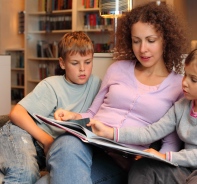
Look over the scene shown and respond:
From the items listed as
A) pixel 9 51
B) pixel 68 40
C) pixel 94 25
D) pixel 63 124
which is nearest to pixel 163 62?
pixel 68 40

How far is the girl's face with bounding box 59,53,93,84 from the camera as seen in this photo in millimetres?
1452

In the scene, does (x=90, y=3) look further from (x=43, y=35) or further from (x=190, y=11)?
(x=190, y=11)

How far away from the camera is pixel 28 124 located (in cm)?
Result: 136

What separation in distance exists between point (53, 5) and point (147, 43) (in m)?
4.06

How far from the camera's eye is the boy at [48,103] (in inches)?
50.1

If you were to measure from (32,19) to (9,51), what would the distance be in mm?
664

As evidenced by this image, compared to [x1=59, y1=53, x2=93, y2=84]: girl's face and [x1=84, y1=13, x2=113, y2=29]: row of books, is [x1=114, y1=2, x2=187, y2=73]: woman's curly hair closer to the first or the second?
[x1=59, y1=53, x2=93, y2=84]: girl's face

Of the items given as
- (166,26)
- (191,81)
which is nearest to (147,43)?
(166,26)

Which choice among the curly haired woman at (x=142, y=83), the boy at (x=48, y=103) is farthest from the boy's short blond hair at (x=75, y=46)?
the curly haired woman at (x=142, y=83)

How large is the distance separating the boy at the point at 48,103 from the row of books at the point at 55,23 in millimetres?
3568

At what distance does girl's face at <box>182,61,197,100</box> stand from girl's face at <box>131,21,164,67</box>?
219 millimetres

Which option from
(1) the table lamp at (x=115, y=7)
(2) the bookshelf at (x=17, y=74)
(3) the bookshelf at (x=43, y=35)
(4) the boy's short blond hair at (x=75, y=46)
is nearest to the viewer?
(4) the boy's short blond hair at (x=75, y=46)

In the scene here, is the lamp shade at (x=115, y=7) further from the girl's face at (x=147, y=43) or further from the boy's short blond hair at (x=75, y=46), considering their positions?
the girl's face at (x=147, y=43)

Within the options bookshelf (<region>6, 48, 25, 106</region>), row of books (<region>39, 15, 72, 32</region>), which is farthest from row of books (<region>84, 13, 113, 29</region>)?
bookshelf (<region>6, 48, 25, 106</region>)
